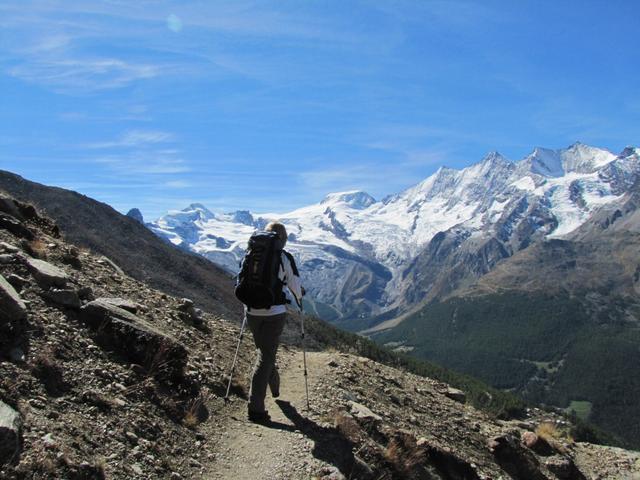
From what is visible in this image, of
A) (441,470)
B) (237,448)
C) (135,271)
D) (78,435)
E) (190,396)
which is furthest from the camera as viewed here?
(135,271)

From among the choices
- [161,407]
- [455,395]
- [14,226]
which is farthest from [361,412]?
[14,226]

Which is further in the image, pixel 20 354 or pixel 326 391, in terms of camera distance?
pixel 326 391

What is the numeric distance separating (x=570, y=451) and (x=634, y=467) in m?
2.54

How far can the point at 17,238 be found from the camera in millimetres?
17344

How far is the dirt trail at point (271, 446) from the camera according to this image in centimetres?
1148

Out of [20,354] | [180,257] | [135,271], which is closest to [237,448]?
[20,354]

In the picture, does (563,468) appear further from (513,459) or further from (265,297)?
(265,297)

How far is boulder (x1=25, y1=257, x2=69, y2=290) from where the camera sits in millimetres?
14062

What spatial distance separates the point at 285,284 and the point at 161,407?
4147 millimetres

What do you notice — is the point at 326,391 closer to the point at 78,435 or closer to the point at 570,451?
the point at 78,435

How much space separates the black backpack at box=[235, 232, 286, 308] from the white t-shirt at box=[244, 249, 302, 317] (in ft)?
0.56

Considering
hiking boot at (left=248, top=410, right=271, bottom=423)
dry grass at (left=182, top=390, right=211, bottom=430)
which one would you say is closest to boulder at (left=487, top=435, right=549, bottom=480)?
hiking boot at (left=248, top=410, right=271, bottom=423)

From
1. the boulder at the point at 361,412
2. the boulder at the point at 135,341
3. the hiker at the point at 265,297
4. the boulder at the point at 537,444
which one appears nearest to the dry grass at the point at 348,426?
the boulder at the point at 361,412

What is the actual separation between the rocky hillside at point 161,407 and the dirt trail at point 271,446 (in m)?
0.04
